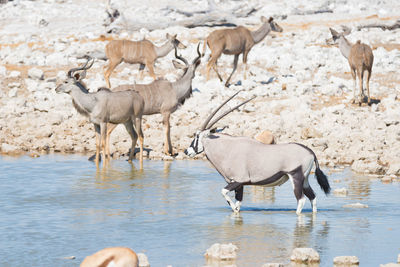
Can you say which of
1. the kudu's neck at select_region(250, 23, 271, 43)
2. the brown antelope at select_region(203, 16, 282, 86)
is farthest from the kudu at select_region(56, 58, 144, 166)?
the kudu's neck at select_region(250, 23, 271, 43)

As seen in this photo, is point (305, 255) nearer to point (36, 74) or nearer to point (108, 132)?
point (108, 132)

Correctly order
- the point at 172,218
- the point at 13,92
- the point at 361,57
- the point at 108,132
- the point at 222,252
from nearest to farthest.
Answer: the point at 222,252
the point at 172,218
the point at 108,132
the point at 361,57
the point at 13,92

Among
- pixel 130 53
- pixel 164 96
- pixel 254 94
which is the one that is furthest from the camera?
pixel 130 53

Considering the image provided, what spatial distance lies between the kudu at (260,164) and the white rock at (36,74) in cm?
1000

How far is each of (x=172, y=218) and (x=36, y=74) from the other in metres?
10.6

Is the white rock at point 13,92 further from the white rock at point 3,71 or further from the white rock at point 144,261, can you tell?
the white rock at point 144,261

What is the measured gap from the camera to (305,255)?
6.88 metres

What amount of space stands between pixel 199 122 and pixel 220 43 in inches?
Result: 159

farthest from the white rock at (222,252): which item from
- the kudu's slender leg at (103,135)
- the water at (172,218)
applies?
the kudu's slender leg at (103,135)

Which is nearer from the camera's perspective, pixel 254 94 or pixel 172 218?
pixel 172 218

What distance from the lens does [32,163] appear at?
1312 cm

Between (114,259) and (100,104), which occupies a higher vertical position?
(100,104)

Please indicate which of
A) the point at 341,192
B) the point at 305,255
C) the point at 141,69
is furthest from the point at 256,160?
the point at 141,69

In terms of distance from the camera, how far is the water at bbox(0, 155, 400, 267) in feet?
24.3
